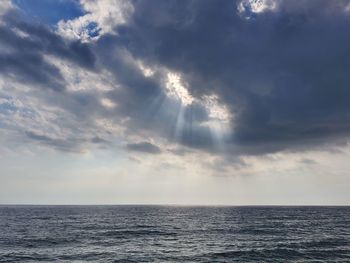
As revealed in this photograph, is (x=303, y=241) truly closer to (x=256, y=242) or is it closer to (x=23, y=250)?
(x=256, y=242)

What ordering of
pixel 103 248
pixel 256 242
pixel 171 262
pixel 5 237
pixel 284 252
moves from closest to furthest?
pixel 171 262, pixel 284 252, pixel 103 248, pixel 256 242, pixel 5 237

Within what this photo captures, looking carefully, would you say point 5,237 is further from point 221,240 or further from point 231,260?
point 231,260

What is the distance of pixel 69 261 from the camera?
124 ft

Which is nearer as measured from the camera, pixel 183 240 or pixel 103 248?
pixel 103 248

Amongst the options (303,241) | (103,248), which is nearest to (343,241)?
(303,241)

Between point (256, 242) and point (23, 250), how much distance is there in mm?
36213

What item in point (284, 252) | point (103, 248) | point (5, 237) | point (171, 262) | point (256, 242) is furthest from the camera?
point (5, 237)

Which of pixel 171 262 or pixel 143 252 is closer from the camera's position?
pixel 171 262

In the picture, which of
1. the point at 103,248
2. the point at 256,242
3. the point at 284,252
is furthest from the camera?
the point at 256,242

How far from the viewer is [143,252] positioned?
44188 millimetres

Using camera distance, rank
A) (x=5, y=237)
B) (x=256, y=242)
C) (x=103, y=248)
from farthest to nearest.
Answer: (x=5, y=237) → (x=256, y=242) → (x=103, y=248)

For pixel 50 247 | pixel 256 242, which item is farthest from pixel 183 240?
pixel 50 247

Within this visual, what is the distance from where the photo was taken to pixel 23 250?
1802 inches

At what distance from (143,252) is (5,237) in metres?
31.3
